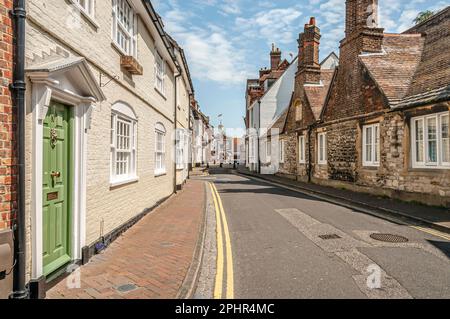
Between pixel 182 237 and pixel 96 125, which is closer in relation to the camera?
pixel 96 125

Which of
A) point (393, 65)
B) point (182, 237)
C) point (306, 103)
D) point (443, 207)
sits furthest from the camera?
point (306, 103)

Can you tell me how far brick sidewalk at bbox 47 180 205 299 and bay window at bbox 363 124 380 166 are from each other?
9.65m

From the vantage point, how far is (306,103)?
22.0 meters

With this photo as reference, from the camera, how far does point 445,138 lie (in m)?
10.6

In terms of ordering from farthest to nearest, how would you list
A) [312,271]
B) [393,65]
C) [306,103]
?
[306,103] → [393,65] → [312,271]

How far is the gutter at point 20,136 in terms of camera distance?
354cm

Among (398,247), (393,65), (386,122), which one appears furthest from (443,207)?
(393,65)

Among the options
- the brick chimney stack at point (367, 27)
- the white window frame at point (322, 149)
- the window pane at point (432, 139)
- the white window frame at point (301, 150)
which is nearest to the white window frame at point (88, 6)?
the window pane at point (432, 139)

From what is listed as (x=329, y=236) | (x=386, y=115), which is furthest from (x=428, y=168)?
(x=329, y=236)

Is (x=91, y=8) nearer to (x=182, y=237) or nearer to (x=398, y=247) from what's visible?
(x=182, y=237)

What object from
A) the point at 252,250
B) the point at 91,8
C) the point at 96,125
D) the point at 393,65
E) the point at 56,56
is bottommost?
the point at 252,250

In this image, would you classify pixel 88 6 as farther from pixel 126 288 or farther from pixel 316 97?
pixel 316 97

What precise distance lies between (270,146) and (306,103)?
10.0 meters

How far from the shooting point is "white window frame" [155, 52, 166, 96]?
38.0ft
